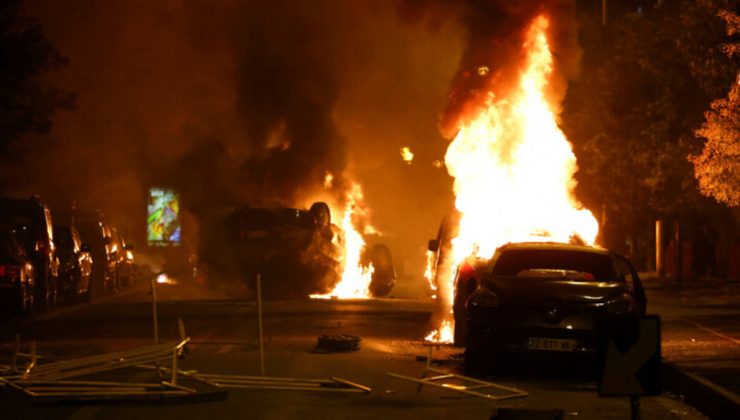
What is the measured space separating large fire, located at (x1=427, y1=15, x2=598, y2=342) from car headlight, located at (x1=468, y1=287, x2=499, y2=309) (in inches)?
369

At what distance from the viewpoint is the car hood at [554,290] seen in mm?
12617

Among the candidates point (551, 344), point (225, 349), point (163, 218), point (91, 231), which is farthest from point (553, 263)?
point (163, 218)

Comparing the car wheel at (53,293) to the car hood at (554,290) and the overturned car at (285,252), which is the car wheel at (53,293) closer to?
the overturned car at (285,252)

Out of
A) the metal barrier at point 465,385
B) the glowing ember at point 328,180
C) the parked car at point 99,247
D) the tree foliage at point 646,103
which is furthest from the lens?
the glowing ember at point 328,180

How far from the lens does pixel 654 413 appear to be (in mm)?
10820

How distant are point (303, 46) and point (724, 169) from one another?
515 inches

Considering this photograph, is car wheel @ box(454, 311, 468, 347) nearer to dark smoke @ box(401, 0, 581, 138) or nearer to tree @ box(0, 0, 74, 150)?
dark smoke @ box(401, 0, 581, 138)

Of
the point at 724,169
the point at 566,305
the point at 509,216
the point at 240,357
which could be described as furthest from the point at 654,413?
the point at 724,169

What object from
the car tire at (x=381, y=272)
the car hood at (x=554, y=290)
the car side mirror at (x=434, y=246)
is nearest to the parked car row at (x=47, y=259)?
the car tire at (x=381, y=272)

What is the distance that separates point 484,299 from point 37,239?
40.1ft

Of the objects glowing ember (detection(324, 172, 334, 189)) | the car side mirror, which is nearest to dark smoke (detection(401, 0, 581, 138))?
the car side mirror

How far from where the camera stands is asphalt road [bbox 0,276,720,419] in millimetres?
10477

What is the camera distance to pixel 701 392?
11.3 m

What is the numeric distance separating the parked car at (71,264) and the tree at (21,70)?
5508 mm
